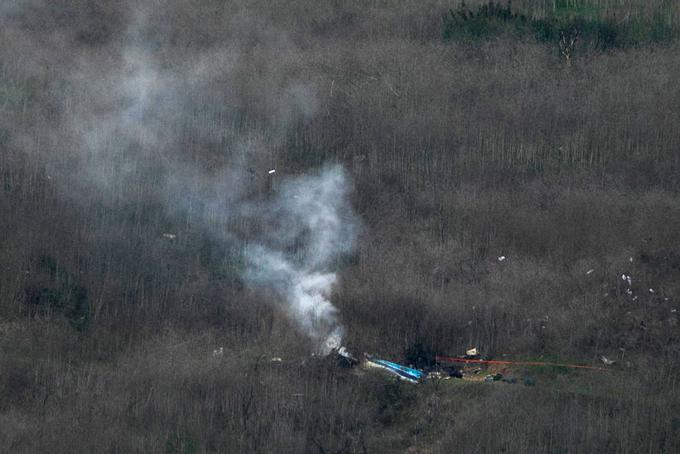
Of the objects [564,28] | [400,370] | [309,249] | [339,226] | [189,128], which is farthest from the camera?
[564,28]

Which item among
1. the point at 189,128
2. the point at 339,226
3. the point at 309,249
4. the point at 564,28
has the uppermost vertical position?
the point at 564,28

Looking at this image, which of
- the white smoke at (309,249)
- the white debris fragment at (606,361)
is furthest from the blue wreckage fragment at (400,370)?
the white debris fragment at (606,361)

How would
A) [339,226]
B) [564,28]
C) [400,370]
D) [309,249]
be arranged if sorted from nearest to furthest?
[400,370], [309,249], [339,226], [564,28]

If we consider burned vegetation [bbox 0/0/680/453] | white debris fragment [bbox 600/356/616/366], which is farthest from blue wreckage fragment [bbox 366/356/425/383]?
white debris fragment [bbox 600/356/616/366]

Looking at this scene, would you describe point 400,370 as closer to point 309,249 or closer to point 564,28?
point 309,249

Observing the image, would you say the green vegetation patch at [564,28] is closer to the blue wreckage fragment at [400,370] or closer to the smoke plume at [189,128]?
the smoke plume at [189,128]

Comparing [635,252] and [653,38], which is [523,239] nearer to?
[635,252]

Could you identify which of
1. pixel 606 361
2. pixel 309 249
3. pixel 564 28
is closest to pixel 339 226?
pixel 309 249

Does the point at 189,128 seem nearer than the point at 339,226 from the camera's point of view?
No

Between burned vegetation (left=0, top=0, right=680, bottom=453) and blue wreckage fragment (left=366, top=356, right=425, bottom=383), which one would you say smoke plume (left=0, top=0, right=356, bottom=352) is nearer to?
burned vegetation (left=0, top=0, right=680, bottom=453)
